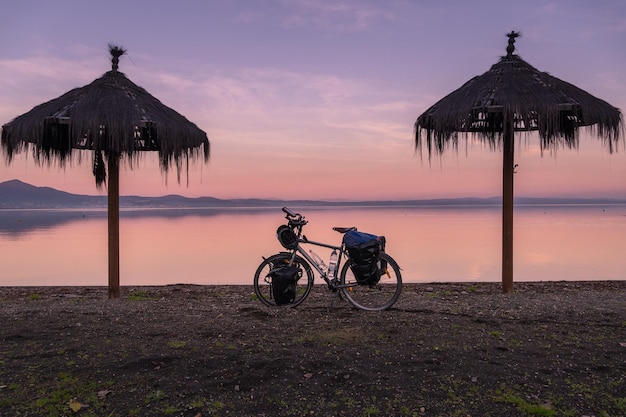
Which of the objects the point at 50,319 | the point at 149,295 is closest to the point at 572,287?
the point at 149,295

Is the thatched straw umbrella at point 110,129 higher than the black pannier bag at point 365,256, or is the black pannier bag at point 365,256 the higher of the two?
the thatched straw umbrella at point 110,129

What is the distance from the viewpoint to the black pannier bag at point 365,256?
7391mm

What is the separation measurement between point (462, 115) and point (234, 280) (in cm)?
1100

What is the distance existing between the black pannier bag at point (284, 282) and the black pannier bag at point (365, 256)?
969 millimetres

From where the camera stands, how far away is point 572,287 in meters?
10.7

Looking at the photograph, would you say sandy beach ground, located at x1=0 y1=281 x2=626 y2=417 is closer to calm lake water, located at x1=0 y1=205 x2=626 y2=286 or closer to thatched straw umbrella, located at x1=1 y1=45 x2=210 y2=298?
thatched straw umbrella, located at x1=1 y1=45 x2=210 y2=298

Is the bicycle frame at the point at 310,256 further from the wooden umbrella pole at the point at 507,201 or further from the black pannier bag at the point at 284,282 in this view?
the wooden umbrella pole at the point at 507,201

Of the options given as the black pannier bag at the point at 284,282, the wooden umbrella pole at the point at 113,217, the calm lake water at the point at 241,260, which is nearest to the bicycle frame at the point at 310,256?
the black pannier bag at the point at 284,282

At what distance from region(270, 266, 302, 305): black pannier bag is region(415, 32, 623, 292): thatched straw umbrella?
399cm

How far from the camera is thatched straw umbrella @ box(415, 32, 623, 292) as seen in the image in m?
8.33

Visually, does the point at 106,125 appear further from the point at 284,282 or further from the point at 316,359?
the point at 316,359

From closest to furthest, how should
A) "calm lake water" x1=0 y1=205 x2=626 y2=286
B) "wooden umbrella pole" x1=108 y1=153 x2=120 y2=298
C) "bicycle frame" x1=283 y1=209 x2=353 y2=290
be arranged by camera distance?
1. "bicycle frame" x1=283 y1=209 x2=353 y2=290
2. "wooden umbrella pole" x1=108 y1=153 x2=120 y2=298
3. "calm lake water" x1=0 y1=205 x2=626 y2=286

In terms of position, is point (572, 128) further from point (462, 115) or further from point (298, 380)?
point (298, 380)

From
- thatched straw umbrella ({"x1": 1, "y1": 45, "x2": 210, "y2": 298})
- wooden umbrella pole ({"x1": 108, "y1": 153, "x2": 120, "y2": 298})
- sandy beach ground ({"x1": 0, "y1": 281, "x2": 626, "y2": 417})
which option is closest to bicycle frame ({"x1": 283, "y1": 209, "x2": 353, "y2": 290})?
sandy beach ground ({"x1": 0, "y1": 281, "x2": 626, "y2": 417})
